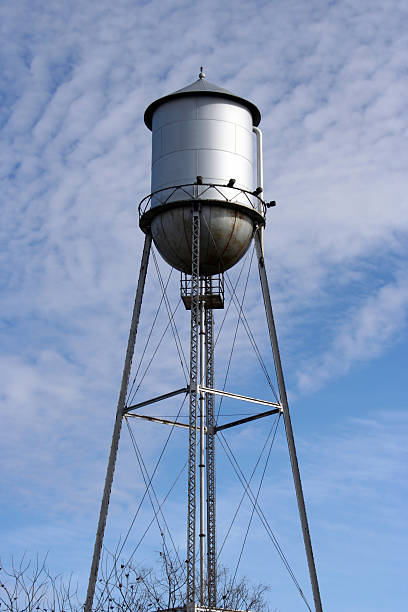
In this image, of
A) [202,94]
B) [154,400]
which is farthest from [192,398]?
[202,94]

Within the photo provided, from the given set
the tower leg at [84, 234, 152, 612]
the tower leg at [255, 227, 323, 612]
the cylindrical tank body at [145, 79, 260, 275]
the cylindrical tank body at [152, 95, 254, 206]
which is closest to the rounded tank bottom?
the cylindrical tank body at [145, 79, 260, 275]

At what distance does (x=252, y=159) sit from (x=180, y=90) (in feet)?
8.99

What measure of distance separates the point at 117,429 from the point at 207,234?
18.3 feet

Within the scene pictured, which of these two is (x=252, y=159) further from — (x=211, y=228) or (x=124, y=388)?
(x=124, y=388)

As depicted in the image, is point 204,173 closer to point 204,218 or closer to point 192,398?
point 204,218

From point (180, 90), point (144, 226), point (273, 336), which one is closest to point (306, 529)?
point (273, 336)

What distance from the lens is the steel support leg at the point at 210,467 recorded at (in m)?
25.5

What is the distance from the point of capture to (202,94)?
87.8 ft

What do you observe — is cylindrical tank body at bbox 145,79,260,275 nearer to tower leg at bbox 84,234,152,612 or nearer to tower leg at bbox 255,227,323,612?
tower leg at bbox 255,227,323,612

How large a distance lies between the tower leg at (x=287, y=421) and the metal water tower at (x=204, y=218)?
25 mm

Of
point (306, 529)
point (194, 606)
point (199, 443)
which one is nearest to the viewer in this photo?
point (194, 606)

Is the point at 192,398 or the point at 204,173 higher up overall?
the point at 204,173

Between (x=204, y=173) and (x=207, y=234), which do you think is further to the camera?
(x=204, y=173)

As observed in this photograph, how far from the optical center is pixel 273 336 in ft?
84.4
